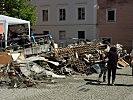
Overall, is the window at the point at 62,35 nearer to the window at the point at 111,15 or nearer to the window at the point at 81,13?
the window at the point at 81,13

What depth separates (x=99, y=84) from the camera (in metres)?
16.2

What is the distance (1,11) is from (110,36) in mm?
13935

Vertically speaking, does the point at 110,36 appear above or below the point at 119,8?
below

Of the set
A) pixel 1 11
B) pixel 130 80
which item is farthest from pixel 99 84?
pixel 1 11

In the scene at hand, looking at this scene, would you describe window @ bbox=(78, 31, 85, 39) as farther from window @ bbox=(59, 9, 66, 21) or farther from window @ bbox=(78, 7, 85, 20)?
window @ bbox=(59, 9, 66, 21)

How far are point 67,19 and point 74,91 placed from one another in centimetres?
2869

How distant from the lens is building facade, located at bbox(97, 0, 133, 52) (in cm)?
3838

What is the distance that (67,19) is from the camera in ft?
140

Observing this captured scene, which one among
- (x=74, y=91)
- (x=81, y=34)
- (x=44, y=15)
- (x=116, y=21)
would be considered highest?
(x=44, y=15)

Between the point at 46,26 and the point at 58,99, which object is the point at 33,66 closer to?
the point at 58,99

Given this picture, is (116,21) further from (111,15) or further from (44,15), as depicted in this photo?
(44,15)

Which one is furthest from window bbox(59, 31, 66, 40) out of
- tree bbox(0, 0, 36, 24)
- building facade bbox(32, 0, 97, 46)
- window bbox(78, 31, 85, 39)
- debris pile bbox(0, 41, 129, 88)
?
debris pile bbox(0, 41, 129, 88)

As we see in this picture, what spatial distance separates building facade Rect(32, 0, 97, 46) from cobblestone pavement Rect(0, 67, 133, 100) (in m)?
23.3

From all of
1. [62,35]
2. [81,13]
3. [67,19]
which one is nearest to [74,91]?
[81,13]
